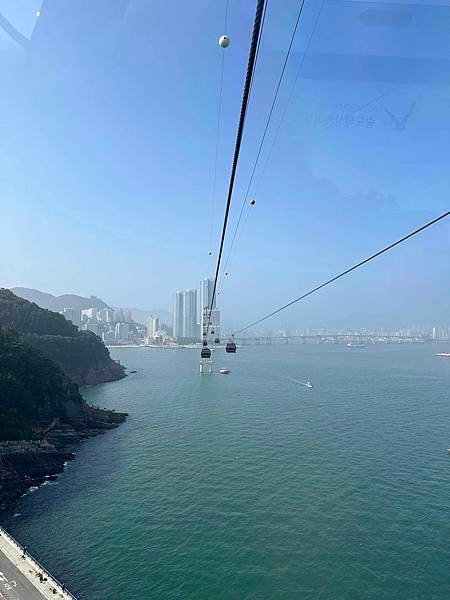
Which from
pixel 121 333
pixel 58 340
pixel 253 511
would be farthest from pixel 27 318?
pixel 121 333

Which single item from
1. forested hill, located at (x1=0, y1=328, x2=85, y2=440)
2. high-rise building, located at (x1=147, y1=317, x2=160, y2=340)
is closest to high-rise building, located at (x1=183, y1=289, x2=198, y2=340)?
high-rise building, located at (x1=147, y1=317, x2=160, y2=340)

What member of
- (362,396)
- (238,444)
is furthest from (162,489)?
(362,396)

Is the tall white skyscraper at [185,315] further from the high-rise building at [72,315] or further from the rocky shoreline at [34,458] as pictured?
the rocky shoreline at [34,458]

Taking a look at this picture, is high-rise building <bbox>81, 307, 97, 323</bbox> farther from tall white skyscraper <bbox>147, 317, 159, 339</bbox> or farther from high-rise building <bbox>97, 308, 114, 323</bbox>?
tall white skyscraper <bbox>147, 317, 159, 339</bbox>

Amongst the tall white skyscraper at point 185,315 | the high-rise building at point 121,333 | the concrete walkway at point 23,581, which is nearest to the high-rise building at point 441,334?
the tall white skyscraper at point 185,315

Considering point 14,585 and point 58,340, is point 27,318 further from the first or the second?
point 14,585

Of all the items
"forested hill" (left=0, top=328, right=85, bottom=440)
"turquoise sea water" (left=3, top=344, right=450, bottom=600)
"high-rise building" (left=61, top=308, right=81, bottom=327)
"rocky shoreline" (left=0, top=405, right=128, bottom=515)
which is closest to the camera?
"turquoise sea water" (left=3, top=344, right=450, bottom=600)
